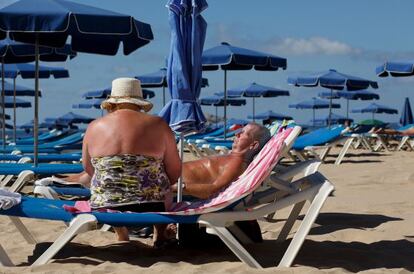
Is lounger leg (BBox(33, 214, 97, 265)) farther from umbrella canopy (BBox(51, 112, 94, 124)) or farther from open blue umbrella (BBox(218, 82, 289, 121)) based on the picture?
umbrella canopy (BBox(51, 112, 94, 124))

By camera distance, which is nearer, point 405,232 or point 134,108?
point 134,108

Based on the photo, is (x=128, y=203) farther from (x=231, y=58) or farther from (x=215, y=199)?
(x=231, y=58)

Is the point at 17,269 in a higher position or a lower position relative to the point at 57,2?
lower

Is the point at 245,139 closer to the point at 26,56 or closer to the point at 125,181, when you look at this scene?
the point at 125,181

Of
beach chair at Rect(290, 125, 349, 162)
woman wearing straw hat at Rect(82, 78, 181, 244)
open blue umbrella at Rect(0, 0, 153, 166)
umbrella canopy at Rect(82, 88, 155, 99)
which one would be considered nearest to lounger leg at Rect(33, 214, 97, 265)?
woman wearing straw hat at Rect(82, 78, 181, 244)

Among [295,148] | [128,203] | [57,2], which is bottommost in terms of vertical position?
[295,148]

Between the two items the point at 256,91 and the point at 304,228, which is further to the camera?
the point at 256,91

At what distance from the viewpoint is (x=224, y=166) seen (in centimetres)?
475

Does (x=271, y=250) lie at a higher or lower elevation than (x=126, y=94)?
lower

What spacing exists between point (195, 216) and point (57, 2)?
3.69m

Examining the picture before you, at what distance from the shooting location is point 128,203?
12.6 ft

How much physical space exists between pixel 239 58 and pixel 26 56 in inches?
132

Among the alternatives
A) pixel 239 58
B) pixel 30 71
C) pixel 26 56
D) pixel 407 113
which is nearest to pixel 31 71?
pixel 30 71

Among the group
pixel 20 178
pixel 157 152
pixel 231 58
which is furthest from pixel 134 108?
pixel 231 58
